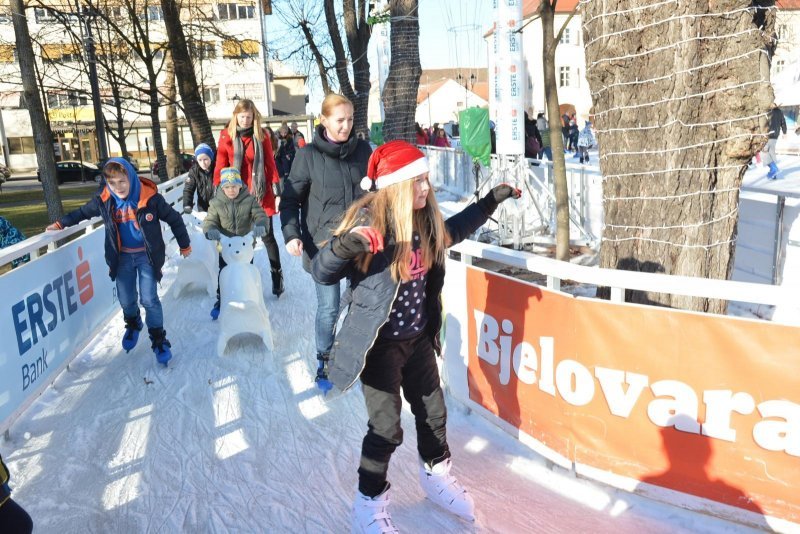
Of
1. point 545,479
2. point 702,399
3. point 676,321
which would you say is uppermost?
point 676,321

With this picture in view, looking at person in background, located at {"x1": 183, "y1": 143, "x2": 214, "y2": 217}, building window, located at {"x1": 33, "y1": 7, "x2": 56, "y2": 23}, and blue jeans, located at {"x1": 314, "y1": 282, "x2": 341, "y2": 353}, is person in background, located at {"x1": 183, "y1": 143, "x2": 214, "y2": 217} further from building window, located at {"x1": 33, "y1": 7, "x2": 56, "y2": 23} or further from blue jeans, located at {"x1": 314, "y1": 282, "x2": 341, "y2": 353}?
building window, located at {"x1": 33, "y1": 7, "x2": 56, "y2": 23}

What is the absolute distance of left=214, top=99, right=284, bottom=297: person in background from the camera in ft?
20.3

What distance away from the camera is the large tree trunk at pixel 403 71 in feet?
31.4

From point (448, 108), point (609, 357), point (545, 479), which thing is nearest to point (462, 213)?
point (609, 357)

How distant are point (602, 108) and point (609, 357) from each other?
4.37ft

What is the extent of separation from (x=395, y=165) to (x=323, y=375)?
7.29 ft

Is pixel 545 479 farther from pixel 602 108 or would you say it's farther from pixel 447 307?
pixel 602 108

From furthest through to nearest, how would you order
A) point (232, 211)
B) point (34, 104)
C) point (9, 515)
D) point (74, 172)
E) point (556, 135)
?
point (74, 172) < point (34, 104) < point (556, 135) < point (232, 211) < point (9, 515)

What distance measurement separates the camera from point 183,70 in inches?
583

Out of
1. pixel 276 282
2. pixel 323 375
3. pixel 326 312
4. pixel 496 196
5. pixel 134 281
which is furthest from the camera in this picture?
pixel 276 282

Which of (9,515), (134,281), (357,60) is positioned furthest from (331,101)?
(357,60)

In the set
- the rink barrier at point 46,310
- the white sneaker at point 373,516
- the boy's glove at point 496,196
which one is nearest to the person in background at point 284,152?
the rink barrier at point 46,310

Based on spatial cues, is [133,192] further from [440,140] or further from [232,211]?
[440,140]

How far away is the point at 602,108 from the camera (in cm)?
344
